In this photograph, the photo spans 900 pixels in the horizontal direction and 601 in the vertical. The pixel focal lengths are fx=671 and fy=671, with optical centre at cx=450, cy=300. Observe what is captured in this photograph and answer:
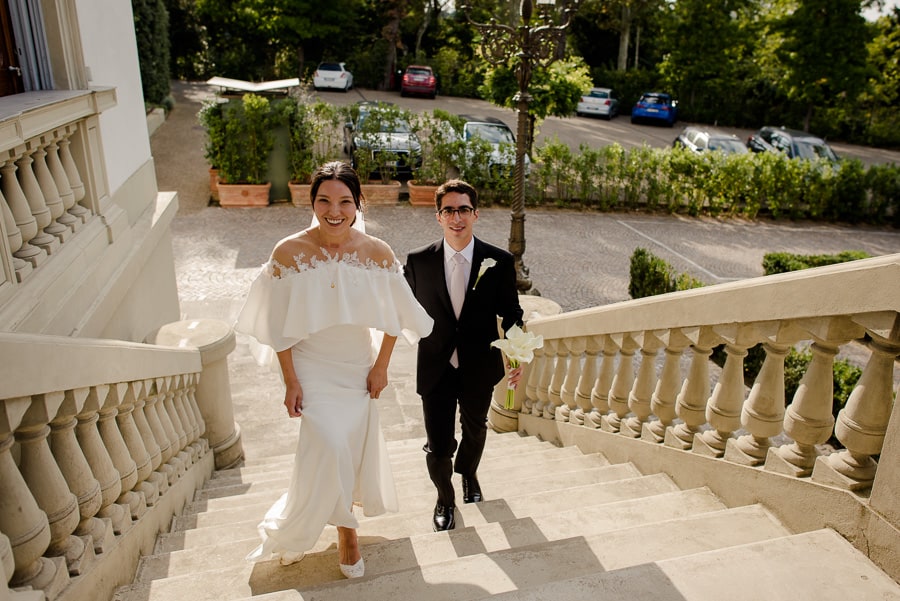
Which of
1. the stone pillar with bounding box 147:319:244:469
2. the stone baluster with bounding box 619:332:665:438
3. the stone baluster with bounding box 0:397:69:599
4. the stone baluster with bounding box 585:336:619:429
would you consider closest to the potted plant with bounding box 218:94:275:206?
the stone pillar with bounding box 147:319:244:469

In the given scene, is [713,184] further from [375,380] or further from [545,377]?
[375,380]

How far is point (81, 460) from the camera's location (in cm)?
235

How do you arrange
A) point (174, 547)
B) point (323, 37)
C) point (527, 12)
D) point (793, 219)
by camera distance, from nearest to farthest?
point (174, 547) → point (527, 12) → point (793, 219) → point (323, 37)

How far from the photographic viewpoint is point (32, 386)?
1890 mm

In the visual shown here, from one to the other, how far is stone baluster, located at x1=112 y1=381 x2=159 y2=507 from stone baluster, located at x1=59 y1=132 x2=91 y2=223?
5.88 feet

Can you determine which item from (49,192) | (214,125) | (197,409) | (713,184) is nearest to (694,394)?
(197,409)

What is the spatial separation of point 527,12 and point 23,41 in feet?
18.8

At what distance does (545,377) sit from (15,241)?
11.9 ft

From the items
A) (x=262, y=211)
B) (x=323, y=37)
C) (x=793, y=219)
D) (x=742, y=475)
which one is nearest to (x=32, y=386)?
(x=742, y=475)

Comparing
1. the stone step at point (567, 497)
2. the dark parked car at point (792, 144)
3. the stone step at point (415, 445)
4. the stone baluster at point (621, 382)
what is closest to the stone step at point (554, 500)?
the stone step at point (567, 497)

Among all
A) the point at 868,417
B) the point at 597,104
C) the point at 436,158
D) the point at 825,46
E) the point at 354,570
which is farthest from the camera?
the point at 597,104

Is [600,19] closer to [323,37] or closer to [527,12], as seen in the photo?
[323,37]

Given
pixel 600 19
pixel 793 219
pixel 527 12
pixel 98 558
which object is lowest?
pixel 793 219

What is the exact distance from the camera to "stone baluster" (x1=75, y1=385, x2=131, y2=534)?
2.45 metres
